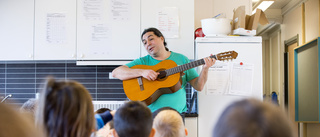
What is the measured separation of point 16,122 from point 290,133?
0.39 metres

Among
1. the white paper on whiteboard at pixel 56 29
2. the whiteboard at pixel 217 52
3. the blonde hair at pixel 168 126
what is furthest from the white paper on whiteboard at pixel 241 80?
the white paper on whiteboard at pixel 56 29

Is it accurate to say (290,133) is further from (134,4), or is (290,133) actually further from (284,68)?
(284,68)

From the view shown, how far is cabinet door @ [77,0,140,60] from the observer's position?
3154 mm

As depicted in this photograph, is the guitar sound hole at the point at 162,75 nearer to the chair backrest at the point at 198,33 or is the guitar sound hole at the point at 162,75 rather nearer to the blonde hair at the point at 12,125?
the chair backrest at the point at 198,33

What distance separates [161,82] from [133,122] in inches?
52.0

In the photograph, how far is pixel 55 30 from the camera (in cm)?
318

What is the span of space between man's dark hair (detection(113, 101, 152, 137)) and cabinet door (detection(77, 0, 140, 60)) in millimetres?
1790

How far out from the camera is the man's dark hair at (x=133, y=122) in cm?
134

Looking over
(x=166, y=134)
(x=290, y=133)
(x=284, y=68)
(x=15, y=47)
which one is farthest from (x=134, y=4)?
(x=284, y=68)

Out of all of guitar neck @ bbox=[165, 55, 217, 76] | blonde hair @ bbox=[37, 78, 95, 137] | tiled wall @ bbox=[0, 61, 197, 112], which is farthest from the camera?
tiled wall @ bbox=[0, 61, 197, 112]

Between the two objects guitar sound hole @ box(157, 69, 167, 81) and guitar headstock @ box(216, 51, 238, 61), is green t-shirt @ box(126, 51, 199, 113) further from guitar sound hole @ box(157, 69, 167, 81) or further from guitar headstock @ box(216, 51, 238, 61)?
guitar headstock @ box(216, 51, 238, 61)

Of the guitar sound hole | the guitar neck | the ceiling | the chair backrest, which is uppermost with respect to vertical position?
the ceiling

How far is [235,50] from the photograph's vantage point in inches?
115

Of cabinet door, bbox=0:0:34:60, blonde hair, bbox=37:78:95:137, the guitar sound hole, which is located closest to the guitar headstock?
the guitar sound hole
